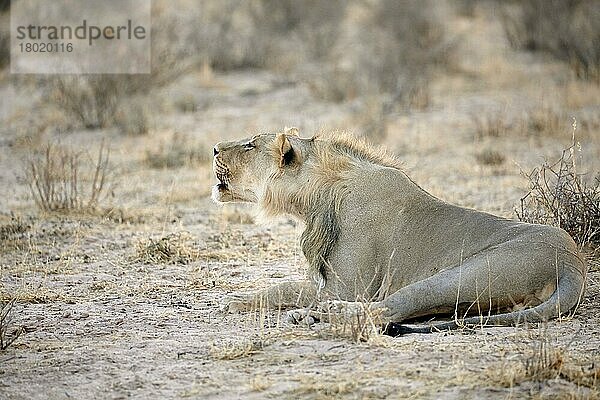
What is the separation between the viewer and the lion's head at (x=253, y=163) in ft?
21.7

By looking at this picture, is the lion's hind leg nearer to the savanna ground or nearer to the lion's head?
the savanna ground

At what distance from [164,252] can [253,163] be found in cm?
172

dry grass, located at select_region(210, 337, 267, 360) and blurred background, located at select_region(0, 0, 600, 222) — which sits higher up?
blurred background, located at select_region(0, 0, 600, 222)

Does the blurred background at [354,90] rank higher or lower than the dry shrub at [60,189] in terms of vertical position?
higher

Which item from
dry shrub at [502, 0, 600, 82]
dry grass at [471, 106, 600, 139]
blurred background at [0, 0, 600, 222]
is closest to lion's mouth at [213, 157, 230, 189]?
blurred background at [0, 0, 600, 222]

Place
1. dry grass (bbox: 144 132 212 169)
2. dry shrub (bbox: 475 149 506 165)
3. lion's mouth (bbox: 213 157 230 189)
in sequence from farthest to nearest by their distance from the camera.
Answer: dry grass (bbox: 144 132 212 169), dry shrub (bbox: 475 149 506 165), lion's mouth (bbox: 213 157 230 189)

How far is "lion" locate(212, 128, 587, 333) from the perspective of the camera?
570 centimetres

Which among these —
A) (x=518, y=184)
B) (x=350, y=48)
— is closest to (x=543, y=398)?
(x=518, y=184)

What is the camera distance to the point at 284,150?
258 inches

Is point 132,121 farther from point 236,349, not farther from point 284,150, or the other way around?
point 236,349

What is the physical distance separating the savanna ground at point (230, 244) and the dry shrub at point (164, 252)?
0.06 feet

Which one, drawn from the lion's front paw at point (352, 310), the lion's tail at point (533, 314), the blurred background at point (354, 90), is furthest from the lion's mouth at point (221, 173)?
the blurred background at point (354, 90)

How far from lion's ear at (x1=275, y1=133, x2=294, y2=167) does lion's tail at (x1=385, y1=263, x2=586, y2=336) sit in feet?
4.77

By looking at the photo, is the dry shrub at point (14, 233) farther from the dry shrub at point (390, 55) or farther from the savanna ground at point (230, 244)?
the dry shrub at point (390, 55)
